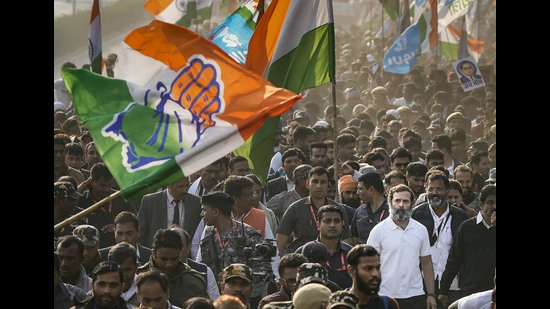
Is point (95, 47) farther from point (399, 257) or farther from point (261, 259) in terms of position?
point (399, 257)

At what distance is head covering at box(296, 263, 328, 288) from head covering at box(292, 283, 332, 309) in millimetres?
626

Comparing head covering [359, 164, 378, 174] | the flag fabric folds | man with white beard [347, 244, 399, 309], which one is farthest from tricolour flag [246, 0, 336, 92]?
head covering [359, 164, 378, 174]

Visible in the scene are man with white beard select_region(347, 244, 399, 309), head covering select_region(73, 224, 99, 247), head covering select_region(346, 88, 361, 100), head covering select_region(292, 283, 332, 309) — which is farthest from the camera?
head covering select_region(346, 88, 361, 100)

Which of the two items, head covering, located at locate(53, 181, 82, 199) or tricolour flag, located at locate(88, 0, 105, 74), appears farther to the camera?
tricolour flag, located at locate(88, 0, 105, 74)

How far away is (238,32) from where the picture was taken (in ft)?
45.4

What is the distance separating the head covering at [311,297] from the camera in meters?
8.45

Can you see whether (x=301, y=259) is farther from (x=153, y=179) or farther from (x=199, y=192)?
(x=199, y=192)

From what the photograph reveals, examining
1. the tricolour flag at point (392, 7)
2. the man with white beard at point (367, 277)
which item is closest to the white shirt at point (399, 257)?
the man with white beard at point (367, 277)

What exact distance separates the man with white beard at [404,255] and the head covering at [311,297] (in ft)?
9.72

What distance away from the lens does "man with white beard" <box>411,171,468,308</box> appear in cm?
1226

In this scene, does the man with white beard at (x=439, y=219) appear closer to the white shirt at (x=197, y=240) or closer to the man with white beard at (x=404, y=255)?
the man with white beard at (x=404, y=255)

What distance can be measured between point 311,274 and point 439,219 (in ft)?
10.8

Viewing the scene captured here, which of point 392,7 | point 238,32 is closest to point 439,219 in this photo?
point 238,32

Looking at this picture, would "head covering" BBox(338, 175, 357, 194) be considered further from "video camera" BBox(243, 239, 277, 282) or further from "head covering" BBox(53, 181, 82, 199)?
"head covering" BBox(53, 181, 82, 199)
